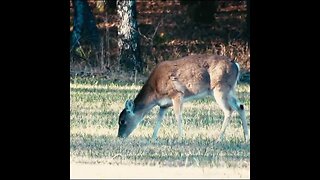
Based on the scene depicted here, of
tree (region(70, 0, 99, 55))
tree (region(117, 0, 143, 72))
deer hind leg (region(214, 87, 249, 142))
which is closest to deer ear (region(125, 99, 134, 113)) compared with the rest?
deer hind leg (region(214, 87, 249, 142))

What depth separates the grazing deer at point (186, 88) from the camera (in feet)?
41.1

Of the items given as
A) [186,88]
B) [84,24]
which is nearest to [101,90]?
[186,88]

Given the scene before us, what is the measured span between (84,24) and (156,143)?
15.7 m

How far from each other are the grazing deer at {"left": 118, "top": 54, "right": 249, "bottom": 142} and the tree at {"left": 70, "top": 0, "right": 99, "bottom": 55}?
12.9 m

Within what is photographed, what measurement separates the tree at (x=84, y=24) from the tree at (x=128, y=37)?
12.8 ft

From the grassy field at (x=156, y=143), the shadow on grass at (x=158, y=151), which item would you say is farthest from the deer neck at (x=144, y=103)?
the shadow on grass at (x=158, y=151)

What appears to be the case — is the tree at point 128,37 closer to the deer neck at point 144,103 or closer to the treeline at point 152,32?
the treeline at point 152,32

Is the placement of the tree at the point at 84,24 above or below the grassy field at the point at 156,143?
above

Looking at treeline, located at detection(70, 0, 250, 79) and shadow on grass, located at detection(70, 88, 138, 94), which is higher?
treeline, located at detection(70, 0, 250, 79)

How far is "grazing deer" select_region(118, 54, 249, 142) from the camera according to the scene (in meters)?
12.5

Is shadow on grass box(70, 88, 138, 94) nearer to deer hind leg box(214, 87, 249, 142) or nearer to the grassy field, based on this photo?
the grassy field

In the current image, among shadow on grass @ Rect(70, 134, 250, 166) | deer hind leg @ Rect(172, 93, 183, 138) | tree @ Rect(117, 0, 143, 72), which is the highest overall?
tree @ Rect(117, 0, 143, 72)

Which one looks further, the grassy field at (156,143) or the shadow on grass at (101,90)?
the shadow on grass at (101,90)
